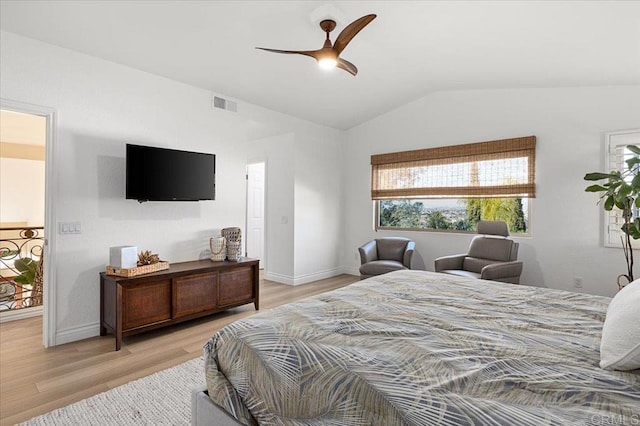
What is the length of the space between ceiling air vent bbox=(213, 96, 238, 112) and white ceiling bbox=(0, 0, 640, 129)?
9cm

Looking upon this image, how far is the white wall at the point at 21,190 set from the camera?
6500mm

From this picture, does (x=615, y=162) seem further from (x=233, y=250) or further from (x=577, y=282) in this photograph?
(x=233, y=250)

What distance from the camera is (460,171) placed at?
16.9ft

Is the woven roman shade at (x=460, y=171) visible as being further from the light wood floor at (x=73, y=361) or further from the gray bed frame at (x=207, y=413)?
the gray bed frame at (x=207, y=413)

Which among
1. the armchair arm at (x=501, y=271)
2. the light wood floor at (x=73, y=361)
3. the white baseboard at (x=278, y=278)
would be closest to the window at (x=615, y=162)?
the armchair arm at (x=501, y=271)

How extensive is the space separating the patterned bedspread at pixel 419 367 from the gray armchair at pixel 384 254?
2868 millimetres

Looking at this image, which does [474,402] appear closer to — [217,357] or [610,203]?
[217,357]

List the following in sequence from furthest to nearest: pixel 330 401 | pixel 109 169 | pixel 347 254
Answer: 1. pixel 347 254
2. pixel 109 169
3. pixel 330 401

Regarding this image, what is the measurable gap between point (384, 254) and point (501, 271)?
1.78 meters

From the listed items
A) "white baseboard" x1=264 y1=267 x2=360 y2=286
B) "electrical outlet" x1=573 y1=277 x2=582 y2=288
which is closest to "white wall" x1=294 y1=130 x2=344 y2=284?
"white baseboard" x1=264 y1=267 x2=360 y2=286

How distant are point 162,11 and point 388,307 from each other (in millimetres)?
2926

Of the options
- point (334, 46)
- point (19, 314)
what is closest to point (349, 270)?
point (334, 46)

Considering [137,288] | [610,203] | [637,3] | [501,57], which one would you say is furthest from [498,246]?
[137,288]

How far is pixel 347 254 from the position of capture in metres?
6.48
